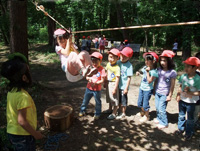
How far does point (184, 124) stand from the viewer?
377 cm

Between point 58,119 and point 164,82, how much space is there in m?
2.44

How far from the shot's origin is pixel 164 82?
371 cm

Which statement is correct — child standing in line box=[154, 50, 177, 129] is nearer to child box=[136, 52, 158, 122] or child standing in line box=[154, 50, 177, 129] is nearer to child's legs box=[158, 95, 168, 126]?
child's legs box=[158, 95, 168, 126]

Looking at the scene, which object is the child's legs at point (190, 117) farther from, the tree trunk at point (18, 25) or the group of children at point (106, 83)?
the tree trunk at point (18, 25)

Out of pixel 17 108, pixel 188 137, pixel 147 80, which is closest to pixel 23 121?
pixel 17 108

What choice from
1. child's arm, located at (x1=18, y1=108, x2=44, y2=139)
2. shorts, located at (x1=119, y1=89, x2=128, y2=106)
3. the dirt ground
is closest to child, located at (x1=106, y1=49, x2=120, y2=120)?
shorts, located at (x1=119, y1=89, x2=128, y2=106)

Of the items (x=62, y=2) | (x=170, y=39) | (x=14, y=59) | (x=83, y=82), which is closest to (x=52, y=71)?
(x=83, y=82)

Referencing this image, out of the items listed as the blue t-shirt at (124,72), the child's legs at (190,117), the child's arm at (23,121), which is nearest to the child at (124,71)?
the blue t-shirt at (124,72)

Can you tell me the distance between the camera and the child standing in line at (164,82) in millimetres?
3588

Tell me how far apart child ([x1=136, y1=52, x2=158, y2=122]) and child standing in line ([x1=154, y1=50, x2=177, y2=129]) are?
14 centimetres

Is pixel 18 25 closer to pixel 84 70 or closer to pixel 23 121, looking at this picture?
pixel 84 70

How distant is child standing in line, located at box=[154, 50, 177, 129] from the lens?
11.8ft

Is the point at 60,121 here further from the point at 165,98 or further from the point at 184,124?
the point at 184,124

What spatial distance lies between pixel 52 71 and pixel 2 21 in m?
3.87
